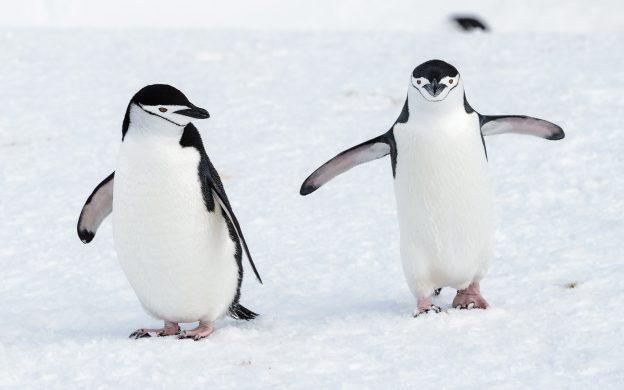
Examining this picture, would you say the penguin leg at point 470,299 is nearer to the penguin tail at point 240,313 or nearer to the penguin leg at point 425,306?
the penguin leg at point 425,306

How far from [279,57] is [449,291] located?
5.46 meters

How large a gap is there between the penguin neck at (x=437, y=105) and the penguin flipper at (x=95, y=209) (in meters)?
1.04

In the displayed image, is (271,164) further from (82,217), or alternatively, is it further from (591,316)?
(591,316)

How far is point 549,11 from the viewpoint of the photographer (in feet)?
72.0

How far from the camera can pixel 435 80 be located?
341 cm

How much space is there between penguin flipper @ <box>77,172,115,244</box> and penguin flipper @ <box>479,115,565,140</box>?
1263mm

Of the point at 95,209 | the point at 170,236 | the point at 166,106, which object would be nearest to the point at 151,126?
the point at 166,106

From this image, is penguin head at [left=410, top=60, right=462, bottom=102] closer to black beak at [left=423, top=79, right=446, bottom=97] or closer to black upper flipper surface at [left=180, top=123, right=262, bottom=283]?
black beak at [left=423, top=79, right=446, bottom=97]

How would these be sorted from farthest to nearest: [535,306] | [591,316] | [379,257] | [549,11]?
1. [549,11]
2. [379,257]
3. [535,306]
4. [591,316]

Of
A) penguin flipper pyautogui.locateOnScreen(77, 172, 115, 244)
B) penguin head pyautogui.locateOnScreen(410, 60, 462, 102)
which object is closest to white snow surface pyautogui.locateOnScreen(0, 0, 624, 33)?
penguin flipper pyautogui.locateOnScreen(77, 172, 115, 244)

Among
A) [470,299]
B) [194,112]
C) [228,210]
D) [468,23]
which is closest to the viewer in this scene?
[194,112]

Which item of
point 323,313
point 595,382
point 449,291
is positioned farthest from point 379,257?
point 595,382

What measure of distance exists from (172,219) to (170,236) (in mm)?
55

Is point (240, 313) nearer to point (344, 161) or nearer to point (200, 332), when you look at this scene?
point (200, 332)
